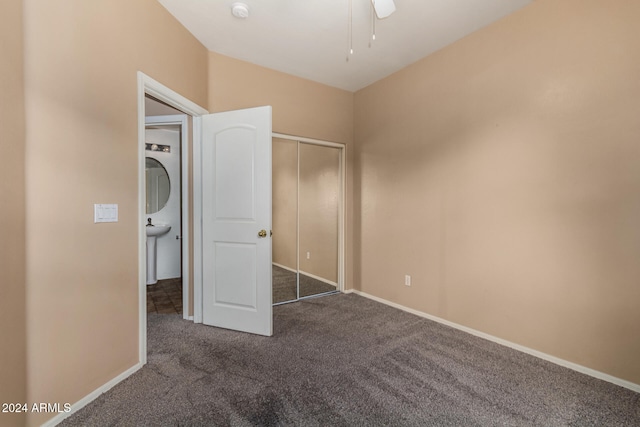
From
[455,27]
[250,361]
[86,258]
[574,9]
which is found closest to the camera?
[86,258]

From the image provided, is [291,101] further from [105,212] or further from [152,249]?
[152,249]

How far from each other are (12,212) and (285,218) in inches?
105

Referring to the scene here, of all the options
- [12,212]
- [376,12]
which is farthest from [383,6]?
[12,212]

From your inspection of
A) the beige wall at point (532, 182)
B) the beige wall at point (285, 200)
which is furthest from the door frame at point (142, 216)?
the beige wall at point (532, 182)

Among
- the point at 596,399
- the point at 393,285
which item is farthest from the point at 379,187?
the point at 596,399

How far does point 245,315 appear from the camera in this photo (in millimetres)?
2639

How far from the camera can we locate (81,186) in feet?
5.32

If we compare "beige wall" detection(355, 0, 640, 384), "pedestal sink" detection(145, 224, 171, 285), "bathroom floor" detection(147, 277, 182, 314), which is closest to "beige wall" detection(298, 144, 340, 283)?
"beige wall" detection(355, 0, 640, 384)

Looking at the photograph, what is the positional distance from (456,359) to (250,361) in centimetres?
159

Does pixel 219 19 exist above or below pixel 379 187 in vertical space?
above

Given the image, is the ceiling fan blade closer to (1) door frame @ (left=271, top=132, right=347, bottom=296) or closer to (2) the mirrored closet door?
(2) the mirrored closet door

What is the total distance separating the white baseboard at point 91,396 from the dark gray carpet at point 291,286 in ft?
5.79

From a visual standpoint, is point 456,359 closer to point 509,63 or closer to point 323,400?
point 323,400

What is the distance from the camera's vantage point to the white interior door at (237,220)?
2.57 metres
